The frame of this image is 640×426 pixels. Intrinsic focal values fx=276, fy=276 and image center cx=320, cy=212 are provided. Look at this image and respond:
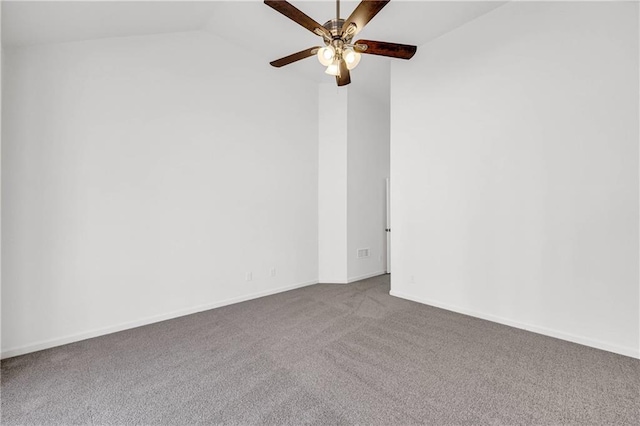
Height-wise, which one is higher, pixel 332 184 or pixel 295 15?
pixel 295 15

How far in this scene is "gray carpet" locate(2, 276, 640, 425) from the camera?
168 cm

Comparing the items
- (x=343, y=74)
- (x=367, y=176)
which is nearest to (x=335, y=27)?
(x=343, y=74)

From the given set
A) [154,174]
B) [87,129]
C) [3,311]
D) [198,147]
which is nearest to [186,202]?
[154,174]

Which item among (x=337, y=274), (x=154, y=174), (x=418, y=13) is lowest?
(x=337, y=274)

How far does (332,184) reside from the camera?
192 inches

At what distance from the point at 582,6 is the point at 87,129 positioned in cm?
485

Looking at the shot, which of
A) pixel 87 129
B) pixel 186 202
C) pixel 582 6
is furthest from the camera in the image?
pixel 186 202

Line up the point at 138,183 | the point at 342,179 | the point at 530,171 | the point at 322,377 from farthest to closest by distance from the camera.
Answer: the point at 342,179 < the point at 138,183 < the point at 530,171 < the point at 322,377

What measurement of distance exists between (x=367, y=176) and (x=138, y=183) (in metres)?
3.66

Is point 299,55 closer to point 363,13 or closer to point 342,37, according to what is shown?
point 342,37

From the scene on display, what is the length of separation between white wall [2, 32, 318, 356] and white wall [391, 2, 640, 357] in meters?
2.09

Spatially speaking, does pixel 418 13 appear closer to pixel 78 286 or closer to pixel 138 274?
pixel 138 274

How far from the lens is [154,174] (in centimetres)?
314

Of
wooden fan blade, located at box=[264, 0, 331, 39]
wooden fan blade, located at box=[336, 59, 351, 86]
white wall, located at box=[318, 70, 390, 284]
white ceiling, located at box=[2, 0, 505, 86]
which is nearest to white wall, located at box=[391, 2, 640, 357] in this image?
white ceiling, located at box=[2, 0, 505, 86]
